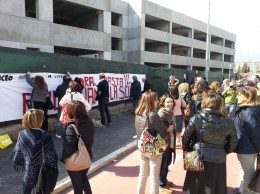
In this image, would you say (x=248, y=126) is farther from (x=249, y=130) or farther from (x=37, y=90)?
(x=37, y=90)

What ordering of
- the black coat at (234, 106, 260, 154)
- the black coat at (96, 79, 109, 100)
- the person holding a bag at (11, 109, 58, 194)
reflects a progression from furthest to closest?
the black coat at (96, 79, 109, 100)
the black coat at (234, 106, 260, 154)
the person holding a bag at (11, 109, 58, 194)

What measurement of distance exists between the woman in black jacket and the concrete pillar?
1918cm

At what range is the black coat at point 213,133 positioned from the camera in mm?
3676

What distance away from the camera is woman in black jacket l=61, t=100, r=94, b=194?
387 cm

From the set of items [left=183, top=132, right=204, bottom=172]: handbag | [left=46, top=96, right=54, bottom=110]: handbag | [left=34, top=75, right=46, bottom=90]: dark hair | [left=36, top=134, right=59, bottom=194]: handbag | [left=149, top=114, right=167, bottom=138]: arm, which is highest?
[left=34, top=75, right=46, bottom=90]: dark hair

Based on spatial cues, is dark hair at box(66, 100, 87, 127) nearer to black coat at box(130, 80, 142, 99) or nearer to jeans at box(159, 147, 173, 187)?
jeans at box(159, 147, 173, 187)

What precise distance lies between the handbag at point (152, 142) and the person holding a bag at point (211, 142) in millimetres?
372

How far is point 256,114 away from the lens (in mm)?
4461

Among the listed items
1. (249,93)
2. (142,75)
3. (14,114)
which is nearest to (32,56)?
(14,114)

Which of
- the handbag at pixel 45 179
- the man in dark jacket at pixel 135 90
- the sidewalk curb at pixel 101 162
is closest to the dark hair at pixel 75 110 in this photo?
the handbag at pixel 45 179

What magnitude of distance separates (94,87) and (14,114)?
12.8ft

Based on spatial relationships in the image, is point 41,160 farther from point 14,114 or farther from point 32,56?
point 32,56

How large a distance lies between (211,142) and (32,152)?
88.1 inches

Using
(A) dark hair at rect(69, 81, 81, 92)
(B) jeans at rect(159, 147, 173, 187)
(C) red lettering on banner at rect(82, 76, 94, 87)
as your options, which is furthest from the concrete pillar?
(B) jeans at rect(159, 147, 173, 187)
